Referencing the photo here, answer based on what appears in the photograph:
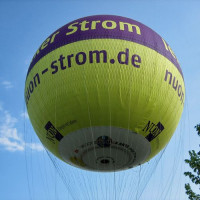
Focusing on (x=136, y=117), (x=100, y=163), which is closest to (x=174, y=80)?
(x=136, y=117)

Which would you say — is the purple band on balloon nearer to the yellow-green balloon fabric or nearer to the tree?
Result: the yellow-green balloon fabric

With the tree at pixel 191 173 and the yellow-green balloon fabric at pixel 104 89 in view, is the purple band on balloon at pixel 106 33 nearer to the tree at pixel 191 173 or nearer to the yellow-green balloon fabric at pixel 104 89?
the yellow-green balloon fabric at pixel 104 89

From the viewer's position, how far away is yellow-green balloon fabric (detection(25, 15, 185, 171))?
13500 millimetres

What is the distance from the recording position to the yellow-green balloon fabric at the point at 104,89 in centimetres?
1350

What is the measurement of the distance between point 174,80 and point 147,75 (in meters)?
1.97

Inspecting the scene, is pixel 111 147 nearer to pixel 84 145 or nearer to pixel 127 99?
pixel 84 145

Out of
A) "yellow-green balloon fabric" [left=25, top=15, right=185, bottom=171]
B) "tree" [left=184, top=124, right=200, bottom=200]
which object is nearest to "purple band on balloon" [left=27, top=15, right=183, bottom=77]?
"yellow-green balloon fabric" [left=25, top=15, right=185, bottom=171]

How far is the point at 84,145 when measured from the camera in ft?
48.2

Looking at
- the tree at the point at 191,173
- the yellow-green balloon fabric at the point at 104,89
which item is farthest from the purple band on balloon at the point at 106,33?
the tree at the point at 191,173

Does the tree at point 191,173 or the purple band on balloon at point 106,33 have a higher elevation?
the purple band on balloon at point 106,33

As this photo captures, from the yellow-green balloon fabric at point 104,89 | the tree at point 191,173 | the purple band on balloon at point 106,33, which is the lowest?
the tree at point 191,173

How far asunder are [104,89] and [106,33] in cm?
291

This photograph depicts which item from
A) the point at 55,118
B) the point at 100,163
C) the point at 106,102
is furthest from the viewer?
the point at 100,163

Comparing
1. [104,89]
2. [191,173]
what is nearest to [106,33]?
[104,89]
